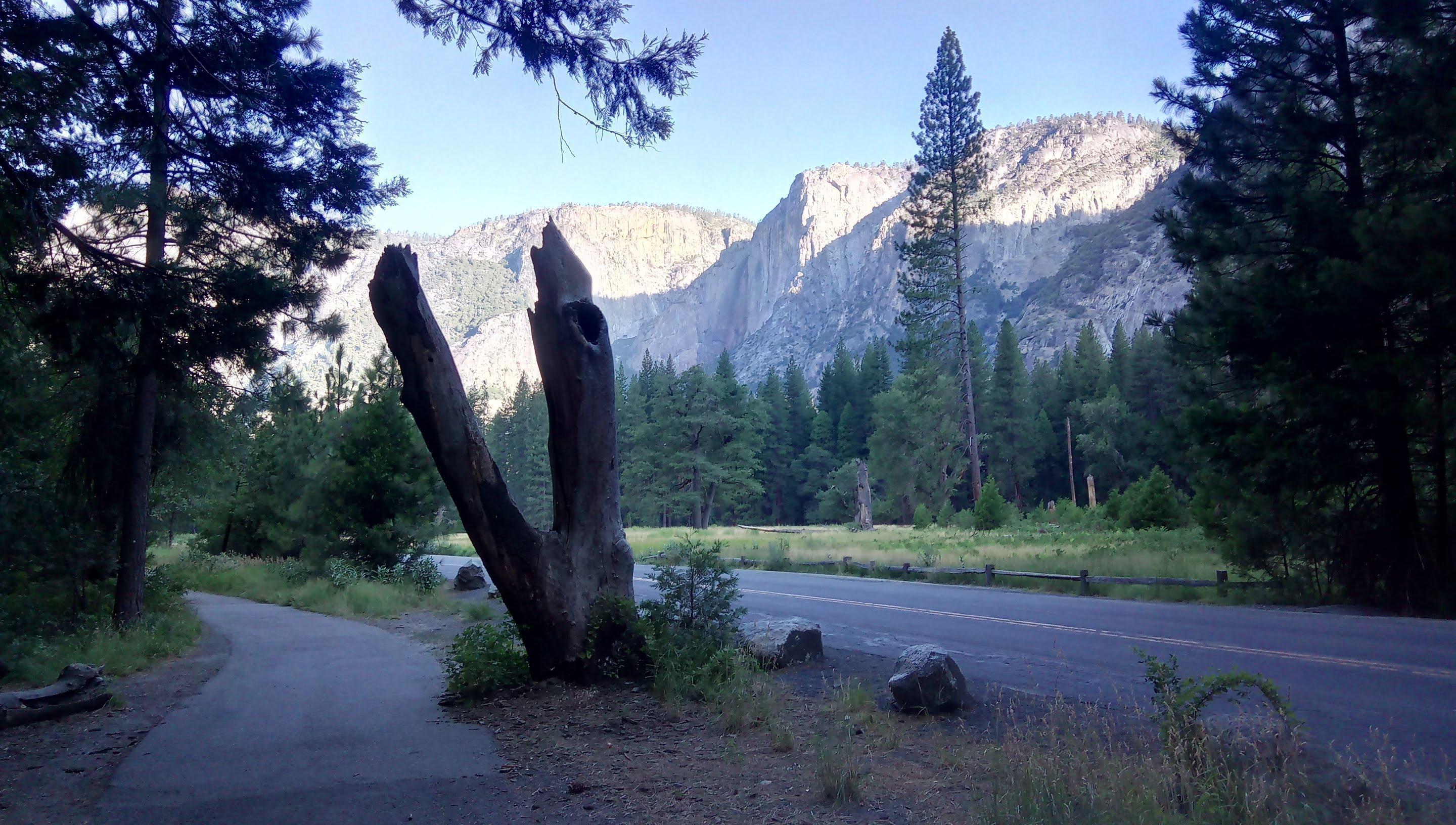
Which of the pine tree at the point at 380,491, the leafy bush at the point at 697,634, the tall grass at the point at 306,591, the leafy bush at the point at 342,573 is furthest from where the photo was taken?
the pine tree at the point at 380,491

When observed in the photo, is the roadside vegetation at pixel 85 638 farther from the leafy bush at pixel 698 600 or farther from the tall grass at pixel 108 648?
the leafy bush at pixel 698 600

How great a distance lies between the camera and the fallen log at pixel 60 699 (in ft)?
24.8

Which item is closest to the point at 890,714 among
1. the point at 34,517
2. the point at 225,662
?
the point at 225,662

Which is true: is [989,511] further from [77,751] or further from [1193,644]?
[77,751]

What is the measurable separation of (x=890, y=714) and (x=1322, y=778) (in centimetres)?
322

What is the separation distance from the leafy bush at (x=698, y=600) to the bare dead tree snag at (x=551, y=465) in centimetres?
40

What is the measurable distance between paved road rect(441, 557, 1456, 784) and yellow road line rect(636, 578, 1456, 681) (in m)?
0.03

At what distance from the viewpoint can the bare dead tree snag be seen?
26.8 ft

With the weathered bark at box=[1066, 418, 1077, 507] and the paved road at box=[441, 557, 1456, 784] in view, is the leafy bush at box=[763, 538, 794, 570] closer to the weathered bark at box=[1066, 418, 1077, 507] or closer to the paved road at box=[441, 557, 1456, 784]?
the paved road at box=[441, 557, 1456, 784]

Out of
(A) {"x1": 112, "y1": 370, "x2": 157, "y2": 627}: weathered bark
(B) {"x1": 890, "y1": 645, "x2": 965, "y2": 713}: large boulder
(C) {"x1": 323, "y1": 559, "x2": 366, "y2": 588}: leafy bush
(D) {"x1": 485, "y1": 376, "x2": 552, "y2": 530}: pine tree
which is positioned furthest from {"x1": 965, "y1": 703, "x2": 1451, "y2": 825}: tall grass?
(D) {"x1": 485, "y1": 376, "x2": 552, "y2": 530}: pine tree

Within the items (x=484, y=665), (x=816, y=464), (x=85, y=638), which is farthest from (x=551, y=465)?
(x=816, y=464)

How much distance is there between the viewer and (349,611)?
712 inches

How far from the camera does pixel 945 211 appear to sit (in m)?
35.5

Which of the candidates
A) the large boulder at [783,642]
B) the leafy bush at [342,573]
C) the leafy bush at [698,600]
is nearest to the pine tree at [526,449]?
Answer: the leafy bush at [342,573]
